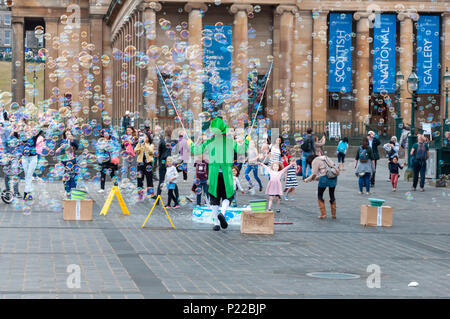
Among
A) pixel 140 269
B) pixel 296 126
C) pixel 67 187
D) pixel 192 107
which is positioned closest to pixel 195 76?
pixel 192 107

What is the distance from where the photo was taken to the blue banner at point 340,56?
4547 centimetres

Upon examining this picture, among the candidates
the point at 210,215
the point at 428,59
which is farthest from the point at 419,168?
the point at 428,59

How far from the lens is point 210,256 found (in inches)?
453

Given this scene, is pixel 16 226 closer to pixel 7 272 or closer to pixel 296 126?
pixel 7 272

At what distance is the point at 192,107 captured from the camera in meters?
45.9

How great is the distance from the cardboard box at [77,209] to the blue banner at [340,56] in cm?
3072

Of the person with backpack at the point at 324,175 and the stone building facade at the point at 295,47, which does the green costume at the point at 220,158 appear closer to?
the person with backpack at the point at 324,175

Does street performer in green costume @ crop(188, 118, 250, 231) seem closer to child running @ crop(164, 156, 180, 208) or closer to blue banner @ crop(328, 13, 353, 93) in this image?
child running @ crop(164, 156, 180, 208)

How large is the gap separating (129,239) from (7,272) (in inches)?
140

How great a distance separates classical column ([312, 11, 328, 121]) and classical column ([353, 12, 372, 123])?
182 cm

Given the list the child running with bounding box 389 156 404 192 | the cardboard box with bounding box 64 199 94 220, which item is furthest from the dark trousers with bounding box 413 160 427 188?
the cardboard box with bounding box 64 199 94 220

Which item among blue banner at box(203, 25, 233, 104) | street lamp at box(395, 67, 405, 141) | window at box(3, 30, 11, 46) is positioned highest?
window at box(3, 30, 11, 46)

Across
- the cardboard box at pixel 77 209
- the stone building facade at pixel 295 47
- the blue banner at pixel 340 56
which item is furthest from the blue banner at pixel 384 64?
the cardboard box at pixel 77 209

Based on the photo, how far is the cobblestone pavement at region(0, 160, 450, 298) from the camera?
902 centimetres
